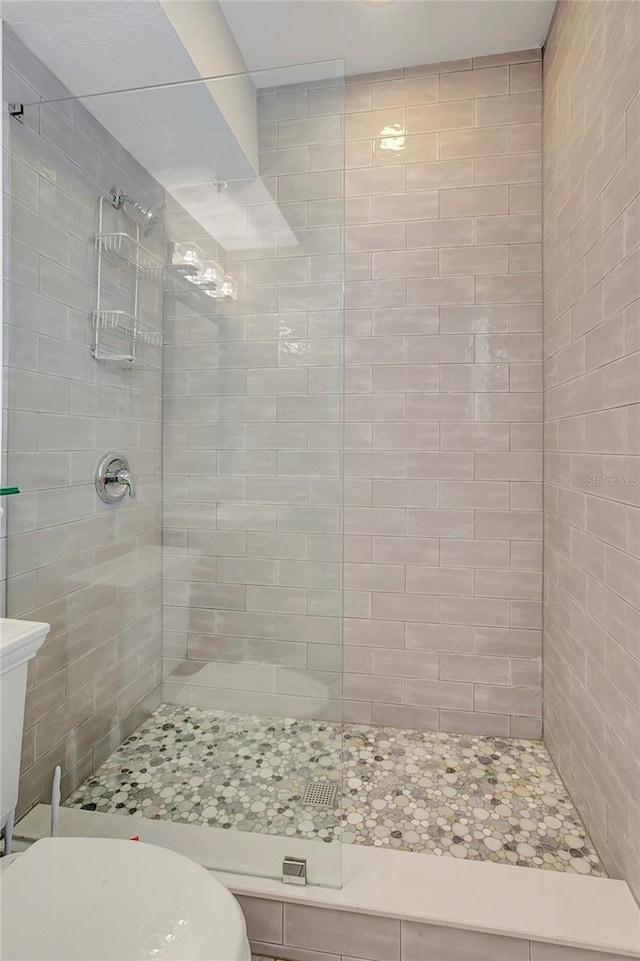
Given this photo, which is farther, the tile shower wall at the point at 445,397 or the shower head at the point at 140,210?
the tile shower wall at the point at 445,397

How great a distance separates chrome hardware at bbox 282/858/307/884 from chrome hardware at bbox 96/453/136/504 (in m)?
1.14

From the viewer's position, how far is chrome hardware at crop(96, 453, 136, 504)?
66.1 inches

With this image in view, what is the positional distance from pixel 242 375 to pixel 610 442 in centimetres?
106

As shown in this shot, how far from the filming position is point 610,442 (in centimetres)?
140

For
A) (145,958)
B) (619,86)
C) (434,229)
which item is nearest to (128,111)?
(434,229)

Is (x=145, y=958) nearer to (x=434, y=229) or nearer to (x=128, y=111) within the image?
(x=128, y=111)

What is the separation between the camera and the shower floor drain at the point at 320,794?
1467 millimetres

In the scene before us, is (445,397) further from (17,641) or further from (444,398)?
(17,641)

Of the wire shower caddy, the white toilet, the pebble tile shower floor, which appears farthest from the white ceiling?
the pebble tile shower floor

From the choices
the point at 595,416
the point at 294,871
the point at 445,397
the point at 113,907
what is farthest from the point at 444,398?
the point at 113,907

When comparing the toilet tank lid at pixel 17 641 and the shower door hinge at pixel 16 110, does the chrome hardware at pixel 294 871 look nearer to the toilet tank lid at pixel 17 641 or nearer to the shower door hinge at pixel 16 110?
the toilet tank lid at pixel 17 641

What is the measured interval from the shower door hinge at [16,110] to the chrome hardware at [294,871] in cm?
223

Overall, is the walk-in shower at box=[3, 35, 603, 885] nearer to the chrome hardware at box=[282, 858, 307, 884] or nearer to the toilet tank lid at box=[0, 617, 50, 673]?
the chrome hardware at box=[282, 858, 307, 884]

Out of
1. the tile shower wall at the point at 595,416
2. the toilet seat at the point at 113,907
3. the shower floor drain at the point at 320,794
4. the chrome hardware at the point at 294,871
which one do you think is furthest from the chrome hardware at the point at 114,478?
the tile shower wall at the point at 595,416
